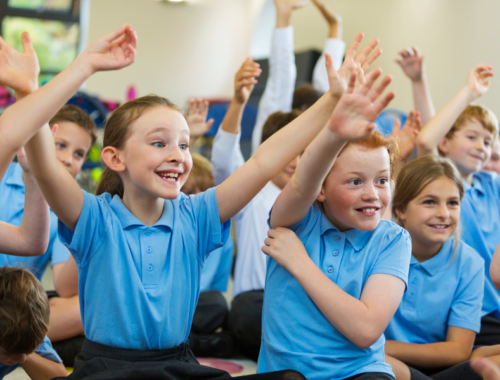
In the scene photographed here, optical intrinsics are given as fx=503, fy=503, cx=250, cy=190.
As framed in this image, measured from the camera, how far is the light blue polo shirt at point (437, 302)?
4.45 feet

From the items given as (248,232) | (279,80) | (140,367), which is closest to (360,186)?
(140,367)

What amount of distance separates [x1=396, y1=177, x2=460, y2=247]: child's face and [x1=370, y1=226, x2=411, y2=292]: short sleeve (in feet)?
1.04

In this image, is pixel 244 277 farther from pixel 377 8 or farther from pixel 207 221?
pixel 377 8

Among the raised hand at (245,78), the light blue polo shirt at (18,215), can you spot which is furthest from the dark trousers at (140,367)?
the raised hand at (245,78)

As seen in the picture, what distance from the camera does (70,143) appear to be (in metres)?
1.61

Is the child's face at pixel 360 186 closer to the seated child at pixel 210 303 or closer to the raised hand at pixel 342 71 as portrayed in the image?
the raised hand at pixel 342 71

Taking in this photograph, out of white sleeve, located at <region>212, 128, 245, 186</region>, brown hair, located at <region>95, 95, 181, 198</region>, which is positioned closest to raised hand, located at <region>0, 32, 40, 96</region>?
brown hair, located at <region>95, 95, 181, 198</region>

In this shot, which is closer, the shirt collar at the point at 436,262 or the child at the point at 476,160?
the shirt collar at the point at 436,262

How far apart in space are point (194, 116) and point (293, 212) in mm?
894

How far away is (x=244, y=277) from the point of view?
1.73 meters

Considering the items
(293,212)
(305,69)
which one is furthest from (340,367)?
(305,69)

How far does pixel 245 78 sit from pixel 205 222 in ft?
1.96

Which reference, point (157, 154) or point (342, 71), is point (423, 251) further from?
point (157, 154)

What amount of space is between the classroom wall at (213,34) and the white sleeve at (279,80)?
202 cm
